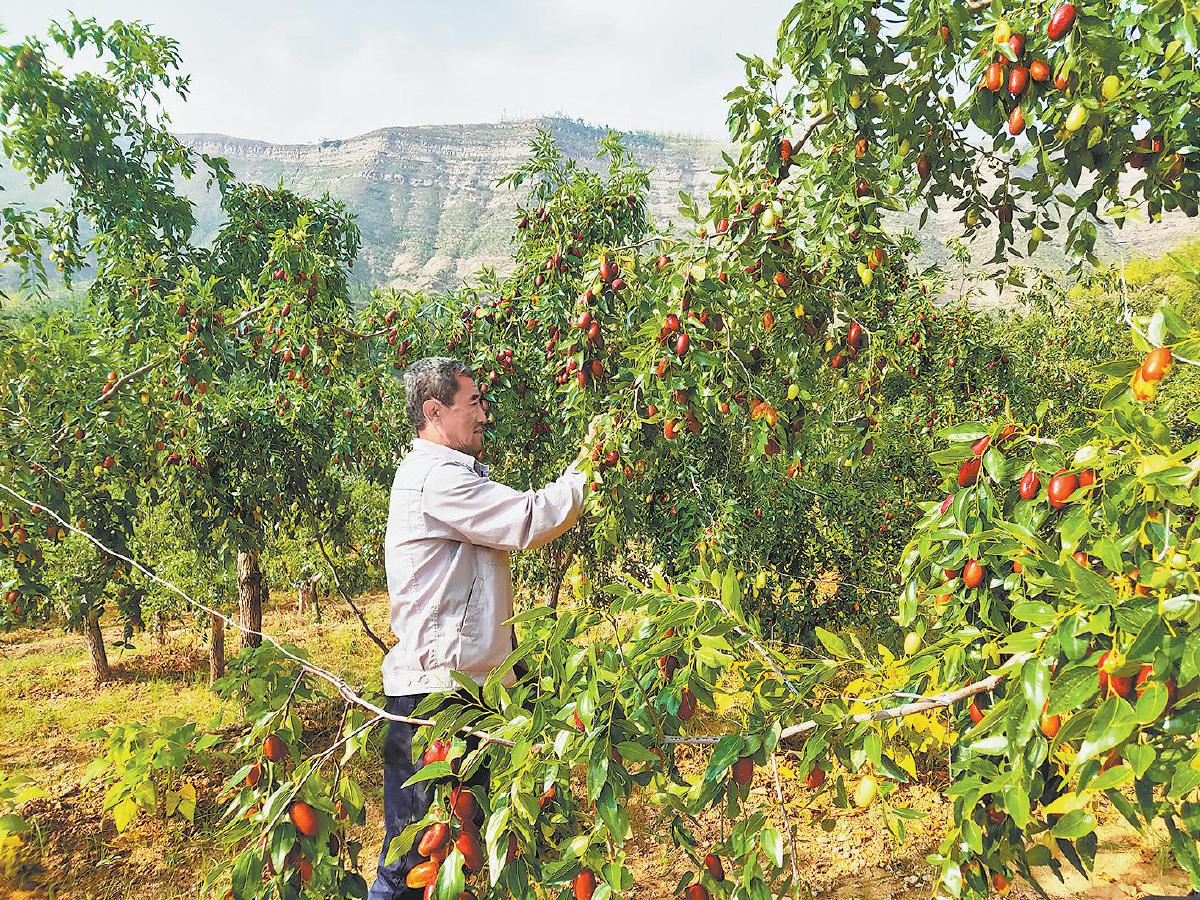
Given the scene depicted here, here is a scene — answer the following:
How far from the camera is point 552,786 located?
0.90m

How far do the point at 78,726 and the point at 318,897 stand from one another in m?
5.99

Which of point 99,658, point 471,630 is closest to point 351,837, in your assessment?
point 471,630

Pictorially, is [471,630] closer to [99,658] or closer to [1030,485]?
[1030,485]

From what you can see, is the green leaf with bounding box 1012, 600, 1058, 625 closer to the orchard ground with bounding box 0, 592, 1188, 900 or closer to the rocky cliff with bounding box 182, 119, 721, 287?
the orchard ground with bounding box 0, 592, 1188, 900

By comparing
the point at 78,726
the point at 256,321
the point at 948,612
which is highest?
the point at 256,321

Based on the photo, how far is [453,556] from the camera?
5.42 feet

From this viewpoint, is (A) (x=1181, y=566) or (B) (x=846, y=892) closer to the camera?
(A) (x=1181, y=566)

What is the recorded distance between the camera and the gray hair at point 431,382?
1.76m

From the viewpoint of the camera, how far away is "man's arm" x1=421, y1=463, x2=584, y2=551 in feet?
4.99

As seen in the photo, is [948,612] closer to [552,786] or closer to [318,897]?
[552,786]

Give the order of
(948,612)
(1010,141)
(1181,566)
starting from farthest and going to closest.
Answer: (1010,141) < (948,612) < (1181,566)

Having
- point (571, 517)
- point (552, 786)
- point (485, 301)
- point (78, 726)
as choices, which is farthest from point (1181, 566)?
point (78, 726)

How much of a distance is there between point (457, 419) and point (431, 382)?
4.6 inches

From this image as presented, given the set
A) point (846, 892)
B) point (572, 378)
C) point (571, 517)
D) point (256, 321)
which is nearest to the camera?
point (571, 517)
